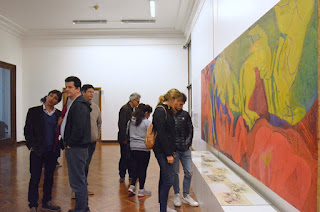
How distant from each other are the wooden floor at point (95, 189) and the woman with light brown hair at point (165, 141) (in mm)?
790

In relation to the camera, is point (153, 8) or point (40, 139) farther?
point (153, 8)

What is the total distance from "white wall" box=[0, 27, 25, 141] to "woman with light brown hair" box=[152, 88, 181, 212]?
949 cm

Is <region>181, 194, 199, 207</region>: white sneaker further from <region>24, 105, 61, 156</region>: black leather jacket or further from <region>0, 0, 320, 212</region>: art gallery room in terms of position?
<region>24, 105, 61, 156</region>: black leather jacket

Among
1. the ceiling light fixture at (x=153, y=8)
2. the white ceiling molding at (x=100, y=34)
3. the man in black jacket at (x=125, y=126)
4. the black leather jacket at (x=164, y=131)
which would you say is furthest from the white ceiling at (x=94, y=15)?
Answer: the black leather jacket at (x=164, y=131)

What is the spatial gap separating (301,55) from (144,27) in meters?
10.1

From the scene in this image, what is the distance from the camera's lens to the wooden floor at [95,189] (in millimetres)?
4059

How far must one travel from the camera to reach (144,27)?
11.4 m

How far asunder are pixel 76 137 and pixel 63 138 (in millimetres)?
225

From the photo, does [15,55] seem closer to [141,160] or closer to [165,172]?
[141,160]

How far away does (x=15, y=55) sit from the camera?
37.5 feet

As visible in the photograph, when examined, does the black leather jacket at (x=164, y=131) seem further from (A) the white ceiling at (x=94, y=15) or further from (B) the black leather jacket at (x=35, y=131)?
(A) the white ceiling at (x=94, y=15)

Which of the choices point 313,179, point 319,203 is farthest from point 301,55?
point 319,203

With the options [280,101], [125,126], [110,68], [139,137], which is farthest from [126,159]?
[110,68]

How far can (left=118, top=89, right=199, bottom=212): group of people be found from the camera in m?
3.28
